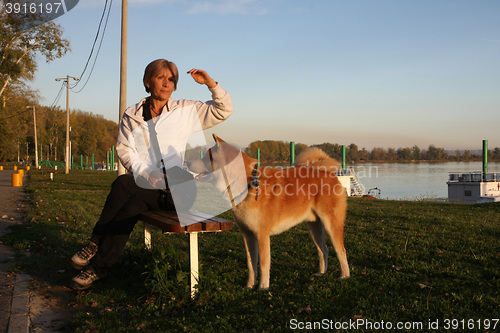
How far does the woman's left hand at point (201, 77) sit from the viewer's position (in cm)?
391

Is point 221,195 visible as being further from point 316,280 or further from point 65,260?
point 65,260

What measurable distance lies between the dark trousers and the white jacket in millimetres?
224

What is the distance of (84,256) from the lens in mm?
4234

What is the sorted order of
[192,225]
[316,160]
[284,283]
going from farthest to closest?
1. [316,160]
2. [284,283]
3. [192,225]

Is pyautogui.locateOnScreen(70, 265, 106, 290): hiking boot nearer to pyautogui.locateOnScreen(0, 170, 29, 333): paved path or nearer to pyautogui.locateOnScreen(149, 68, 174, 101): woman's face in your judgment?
pyautogui.locateOnScreen(0, 170, 29, 333): paved path

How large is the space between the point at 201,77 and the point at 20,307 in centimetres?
288

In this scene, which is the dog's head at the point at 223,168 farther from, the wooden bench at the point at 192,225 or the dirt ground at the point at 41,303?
the dirt ground at the point at 41,303

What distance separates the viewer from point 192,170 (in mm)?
4051

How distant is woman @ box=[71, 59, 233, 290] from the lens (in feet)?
13.6

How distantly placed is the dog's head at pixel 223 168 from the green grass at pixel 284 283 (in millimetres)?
979

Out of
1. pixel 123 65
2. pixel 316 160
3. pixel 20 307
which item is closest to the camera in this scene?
pixel 20 307

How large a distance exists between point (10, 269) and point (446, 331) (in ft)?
16.2

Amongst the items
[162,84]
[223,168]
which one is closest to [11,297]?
[223,168]

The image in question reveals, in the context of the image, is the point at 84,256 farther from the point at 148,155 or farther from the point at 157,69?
the point at 157,69
